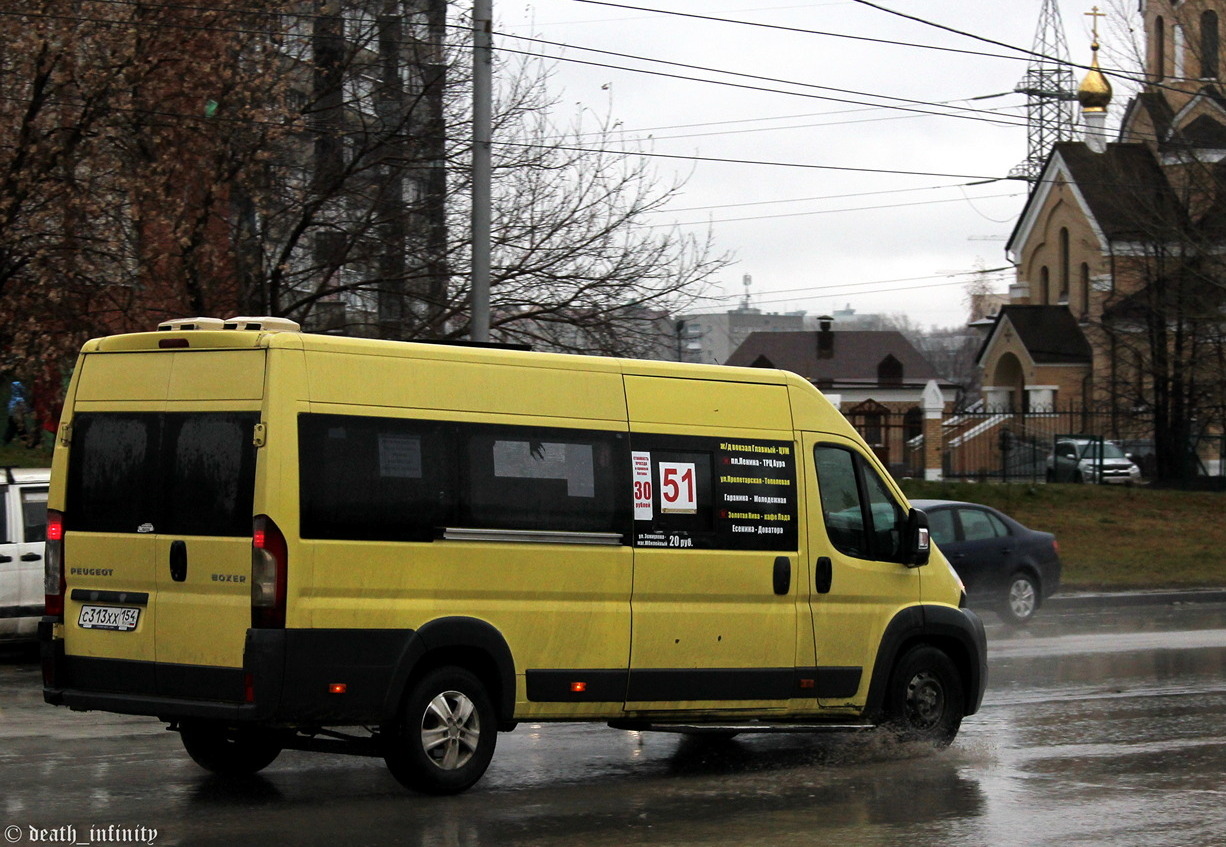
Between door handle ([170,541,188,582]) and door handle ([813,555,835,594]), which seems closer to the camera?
door handle ([170,541,188,582])

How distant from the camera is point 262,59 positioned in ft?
61.6

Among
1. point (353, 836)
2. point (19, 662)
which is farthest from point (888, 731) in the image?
point (19, 662)

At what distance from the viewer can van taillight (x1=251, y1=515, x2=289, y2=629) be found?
7344 millimetres

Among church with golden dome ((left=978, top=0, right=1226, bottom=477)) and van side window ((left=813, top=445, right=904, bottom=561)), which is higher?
church with golden dome ((left=978, top=0, right=1226, bottom=477))

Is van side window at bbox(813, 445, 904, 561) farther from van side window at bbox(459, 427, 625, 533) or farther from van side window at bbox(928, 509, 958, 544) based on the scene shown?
van side window at bbox(928, 509, 958, 544)

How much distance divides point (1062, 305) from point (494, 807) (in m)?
56.1

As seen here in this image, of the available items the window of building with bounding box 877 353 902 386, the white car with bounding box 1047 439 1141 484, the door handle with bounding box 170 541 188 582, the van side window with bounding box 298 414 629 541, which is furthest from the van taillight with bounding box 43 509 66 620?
the window of building with bounding box 877 353 902 386

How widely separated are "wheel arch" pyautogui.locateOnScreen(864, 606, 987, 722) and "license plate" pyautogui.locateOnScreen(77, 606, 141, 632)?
14.7 feet

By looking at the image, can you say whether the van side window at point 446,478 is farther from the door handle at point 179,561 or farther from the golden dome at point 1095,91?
the golden dome at point 1095,91

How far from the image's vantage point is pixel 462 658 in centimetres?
815

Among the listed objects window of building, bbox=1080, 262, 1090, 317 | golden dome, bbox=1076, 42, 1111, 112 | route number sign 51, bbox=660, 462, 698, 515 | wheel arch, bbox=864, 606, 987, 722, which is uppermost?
golden dome, bbox=1076, 42, 1111, 112

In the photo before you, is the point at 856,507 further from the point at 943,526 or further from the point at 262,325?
the point at 943,526

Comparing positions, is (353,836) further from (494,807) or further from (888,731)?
(888,731)

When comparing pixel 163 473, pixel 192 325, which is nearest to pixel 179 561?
pixel 163 473
